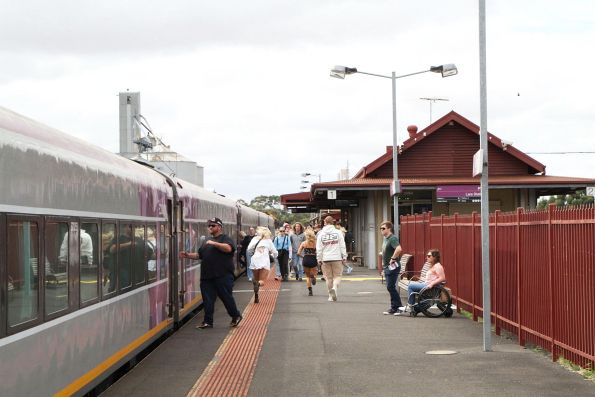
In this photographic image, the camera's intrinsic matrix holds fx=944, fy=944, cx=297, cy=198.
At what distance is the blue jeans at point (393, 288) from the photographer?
15.6 metres

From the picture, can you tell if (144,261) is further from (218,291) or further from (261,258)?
(261,258)

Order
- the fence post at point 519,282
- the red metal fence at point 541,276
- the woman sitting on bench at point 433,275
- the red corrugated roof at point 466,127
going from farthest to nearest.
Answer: the red corrugated roof at point 466,127 → the woman sitting on bench at point 433,275 → the fence post at point 519,282 → the red metal fence at point 541,276

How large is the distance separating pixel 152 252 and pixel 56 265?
5.05 metres

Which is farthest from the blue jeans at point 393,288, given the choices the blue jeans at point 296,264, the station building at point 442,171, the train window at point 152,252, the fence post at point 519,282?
the station building at point 442,171

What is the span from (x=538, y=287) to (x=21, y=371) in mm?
6524

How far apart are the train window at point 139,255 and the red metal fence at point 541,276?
4.61 m

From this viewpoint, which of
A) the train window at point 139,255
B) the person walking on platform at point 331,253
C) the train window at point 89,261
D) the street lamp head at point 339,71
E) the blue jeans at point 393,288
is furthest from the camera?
the street lamp head at point 339,71

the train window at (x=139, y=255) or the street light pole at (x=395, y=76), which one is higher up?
the street light pole at (x=395, y=76)

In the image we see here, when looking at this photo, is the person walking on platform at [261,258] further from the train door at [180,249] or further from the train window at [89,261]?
the train window at [89,261]

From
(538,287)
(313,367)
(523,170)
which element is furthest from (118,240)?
(523,170)

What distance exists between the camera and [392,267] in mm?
16031

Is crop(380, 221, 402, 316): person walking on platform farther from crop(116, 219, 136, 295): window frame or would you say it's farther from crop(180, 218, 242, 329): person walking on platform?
crop(116, 219, 136, 295): window frame

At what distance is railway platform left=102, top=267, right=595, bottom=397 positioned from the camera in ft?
28.8

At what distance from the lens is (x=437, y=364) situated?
1018 centimetres
